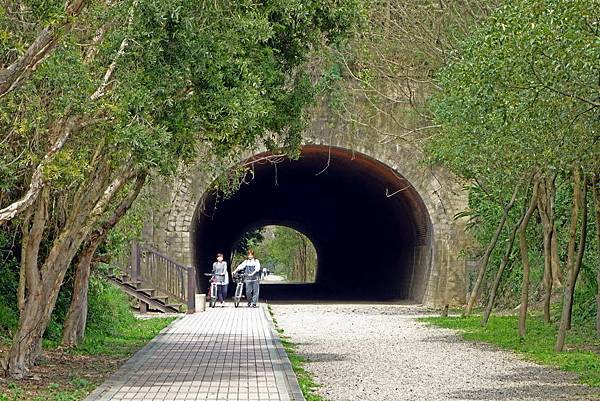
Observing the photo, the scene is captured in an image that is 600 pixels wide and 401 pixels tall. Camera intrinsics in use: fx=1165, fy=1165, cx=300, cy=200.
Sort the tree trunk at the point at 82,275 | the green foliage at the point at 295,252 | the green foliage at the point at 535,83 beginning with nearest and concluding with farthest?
the green foliage at the point at 535,83 → the tree trunk at the point at 82,275 → the green foliage at the point at 295,252

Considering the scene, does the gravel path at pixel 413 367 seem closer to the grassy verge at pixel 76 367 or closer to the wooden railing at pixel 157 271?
the grassy verge at pixel 76 367

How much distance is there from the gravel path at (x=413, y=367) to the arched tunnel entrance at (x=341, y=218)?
273 inches

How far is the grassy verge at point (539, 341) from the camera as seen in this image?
1681 centimetres

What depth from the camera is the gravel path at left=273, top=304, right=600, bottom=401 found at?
44.8 ft

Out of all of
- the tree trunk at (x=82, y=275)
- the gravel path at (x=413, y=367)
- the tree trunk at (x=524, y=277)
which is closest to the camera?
the gravel path at (x=413, y=367)

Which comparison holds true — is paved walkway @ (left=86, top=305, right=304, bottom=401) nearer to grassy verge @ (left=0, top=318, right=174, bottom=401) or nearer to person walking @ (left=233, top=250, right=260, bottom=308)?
grassy verge @ (left=0, top=318, right=174, bottom=401)

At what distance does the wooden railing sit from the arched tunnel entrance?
2.18m

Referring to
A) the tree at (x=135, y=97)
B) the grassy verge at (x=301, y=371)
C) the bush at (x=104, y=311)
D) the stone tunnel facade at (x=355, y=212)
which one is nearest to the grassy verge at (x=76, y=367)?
the bush at (x=104, y=311)

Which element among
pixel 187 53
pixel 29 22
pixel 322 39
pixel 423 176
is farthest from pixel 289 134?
pixel 423 176

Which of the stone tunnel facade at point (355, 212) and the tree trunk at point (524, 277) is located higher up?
the stone tunnel facade at point (355, 212)

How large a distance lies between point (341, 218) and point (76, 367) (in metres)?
36.1

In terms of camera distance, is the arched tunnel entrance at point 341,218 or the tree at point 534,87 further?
the arched tunnel entrance at point 341,218

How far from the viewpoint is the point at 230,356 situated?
18094mm

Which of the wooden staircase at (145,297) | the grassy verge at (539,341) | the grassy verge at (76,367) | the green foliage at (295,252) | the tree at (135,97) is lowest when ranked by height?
the grassy verge at (76,367)
